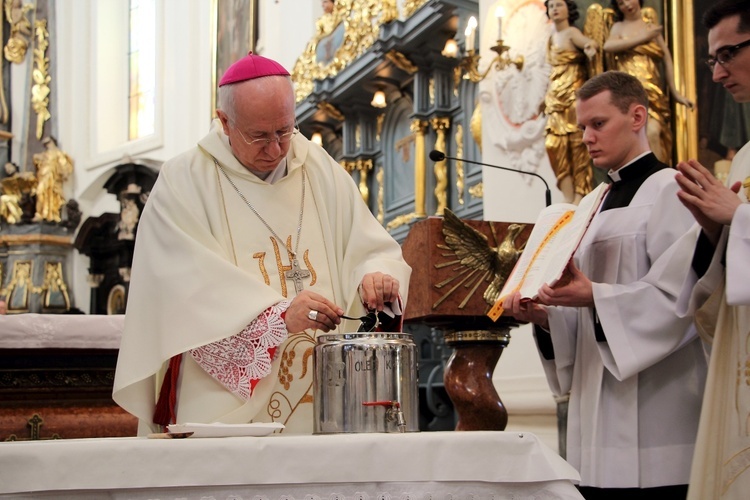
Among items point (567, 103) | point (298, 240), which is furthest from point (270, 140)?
point (567, 103)

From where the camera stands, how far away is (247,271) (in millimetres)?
2828

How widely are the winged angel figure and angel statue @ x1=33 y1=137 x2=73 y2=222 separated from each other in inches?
589

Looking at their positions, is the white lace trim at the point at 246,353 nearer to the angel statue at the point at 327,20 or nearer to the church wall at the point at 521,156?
the church wall at the point at 521,156

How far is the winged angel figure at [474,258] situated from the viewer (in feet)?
12.5

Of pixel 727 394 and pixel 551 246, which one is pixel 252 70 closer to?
pixel 551 246

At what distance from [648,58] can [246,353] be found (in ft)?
11.3

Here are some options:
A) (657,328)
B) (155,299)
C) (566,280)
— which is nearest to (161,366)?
(155,299)

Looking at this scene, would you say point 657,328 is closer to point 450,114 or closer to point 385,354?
point 385,354

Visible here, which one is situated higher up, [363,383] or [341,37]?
[341,37]

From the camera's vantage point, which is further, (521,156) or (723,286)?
(521,156)

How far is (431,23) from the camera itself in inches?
348

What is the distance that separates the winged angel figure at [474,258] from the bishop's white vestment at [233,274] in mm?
759

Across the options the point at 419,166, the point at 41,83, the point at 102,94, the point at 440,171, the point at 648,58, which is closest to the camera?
the point at 648,58

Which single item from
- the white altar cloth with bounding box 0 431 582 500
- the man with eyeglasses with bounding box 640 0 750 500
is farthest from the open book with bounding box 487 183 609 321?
the white altar cloth with bounding box 0 431 582 500
